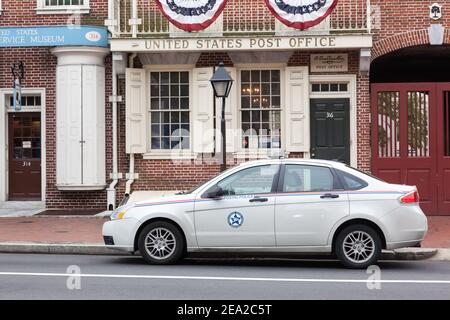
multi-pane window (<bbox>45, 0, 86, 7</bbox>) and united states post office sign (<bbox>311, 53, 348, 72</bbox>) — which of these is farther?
multi-pane window (<bbox>45, 0, 86, 7</bbox>)

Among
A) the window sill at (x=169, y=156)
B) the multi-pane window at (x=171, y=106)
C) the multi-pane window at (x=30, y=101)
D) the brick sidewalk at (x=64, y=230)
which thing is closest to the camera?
the brick sidewalk at (x=64, y=230)

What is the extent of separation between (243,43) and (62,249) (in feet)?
21.0

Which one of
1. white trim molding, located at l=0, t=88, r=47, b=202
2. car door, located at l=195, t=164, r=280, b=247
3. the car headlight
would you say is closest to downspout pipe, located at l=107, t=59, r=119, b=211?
white trim molding, located at l=0, t=88, r=47, b=202

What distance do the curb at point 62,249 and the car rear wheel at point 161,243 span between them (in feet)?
5.69

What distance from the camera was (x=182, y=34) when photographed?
1603 cm

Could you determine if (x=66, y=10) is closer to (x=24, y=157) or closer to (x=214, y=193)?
(x=24, y=157)

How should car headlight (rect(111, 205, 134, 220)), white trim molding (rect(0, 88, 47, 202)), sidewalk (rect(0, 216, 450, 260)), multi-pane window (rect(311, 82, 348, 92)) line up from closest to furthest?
car headlight (rect(111, 205, 134, 220))
sidewalk (rect(0, 216, 450, 260))
multi-pane window (rect(311, 82, 348, 92))
white trim molding (rect(0, 88, 47, 202))

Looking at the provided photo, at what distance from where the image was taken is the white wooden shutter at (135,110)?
54.0 ft

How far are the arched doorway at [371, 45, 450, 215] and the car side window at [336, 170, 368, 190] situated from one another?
6.44 meters

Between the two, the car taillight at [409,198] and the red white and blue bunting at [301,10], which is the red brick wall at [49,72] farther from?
the car taillight at [409,198]

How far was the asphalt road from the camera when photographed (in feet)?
25.7

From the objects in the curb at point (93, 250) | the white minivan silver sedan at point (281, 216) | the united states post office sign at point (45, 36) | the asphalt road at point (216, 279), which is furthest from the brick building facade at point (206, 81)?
the white minivan silver sedan at point (281, 216)

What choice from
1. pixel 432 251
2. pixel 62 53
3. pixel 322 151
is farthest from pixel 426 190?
pixel 62 53

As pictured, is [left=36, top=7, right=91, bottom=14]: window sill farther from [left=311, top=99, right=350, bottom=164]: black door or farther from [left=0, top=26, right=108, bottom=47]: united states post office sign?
[left=311, top=99, right=350, bottom=164]: black door
